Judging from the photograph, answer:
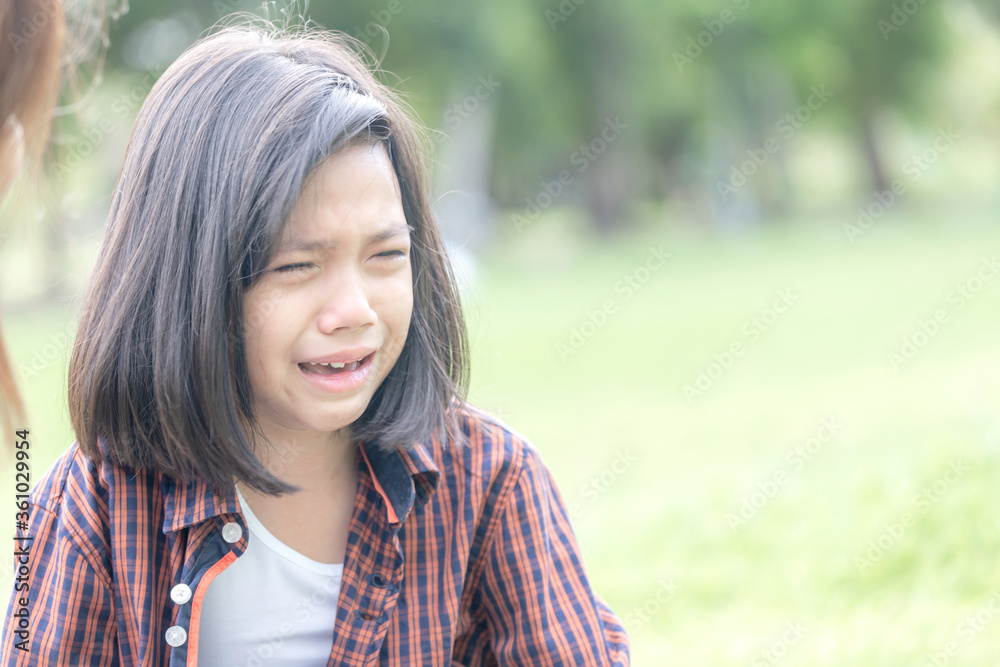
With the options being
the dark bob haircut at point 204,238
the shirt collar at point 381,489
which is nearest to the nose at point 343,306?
the dark bob haircut at point 204,238

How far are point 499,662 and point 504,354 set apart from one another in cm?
782

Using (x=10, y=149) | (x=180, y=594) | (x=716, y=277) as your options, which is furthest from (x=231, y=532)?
(x=716, y=277)

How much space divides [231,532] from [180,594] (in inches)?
4.9

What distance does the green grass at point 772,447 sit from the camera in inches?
111

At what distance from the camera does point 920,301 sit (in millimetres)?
9484

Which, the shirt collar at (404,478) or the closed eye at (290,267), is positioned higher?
the closed eye at (290,267)

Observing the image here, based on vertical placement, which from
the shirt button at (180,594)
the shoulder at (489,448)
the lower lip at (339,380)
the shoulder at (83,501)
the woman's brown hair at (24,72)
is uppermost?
the woman's brown hair at (24,72)

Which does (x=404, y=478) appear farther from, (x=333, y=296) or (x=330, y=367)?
(x=333, y=296)

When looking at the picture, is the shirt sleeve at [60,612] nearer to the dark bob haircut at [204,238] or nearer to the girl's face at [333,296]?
the dark bob haircut at [204,238]

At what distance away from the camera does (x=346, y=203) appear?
5.09ft

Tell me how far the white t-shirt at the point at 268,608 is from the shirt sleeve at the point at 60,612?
17 cm

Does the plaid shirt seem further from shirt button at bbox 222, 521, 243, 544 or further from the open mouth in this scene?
the open mouth

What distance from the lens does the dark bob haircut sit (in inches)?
59.5

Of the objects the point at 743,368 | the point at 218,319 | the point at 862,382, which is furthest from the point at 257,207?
the point at 743,368
